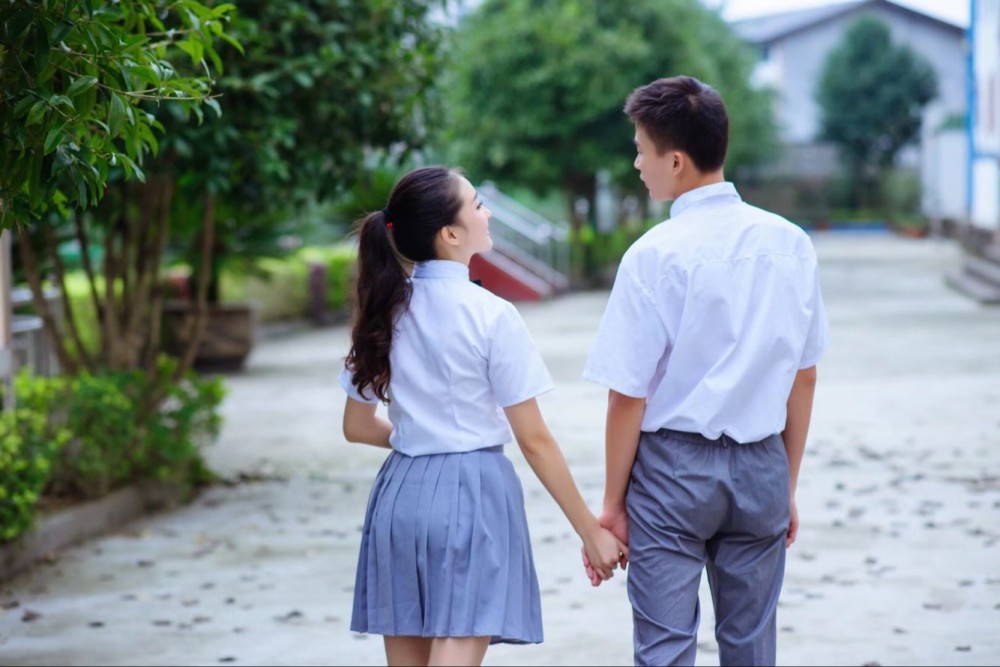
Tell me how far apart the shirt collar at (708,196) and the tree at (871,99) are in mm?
54126

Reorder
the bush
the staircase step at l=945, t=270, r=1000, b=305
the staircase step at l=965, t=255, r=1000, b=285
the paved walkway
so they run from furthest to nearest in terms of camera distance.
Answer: the bush, the staircase step at l=965, t=255, r=1000, b=285, the staircase step at l=945, t=270, r=1000, b=305, the paved walkway

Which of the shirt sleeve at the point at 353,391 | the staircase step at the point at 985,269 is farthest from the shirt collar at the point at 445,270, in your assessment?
the staircase step at the point at 985,269

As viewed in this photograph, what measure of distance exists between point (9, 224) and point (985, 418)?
8.23 meters

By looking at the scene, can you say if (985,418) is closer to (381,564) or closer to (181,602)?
(181,602)

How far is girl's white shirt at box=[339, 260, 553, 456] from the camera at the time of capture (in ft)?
10.2

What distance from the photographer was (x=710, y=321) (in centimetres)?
307

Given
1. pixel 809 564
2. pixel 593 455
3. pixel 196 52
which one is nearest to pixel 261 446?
pixel 593 455

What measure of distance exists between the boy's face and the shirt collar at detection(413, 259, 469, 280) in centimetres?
45

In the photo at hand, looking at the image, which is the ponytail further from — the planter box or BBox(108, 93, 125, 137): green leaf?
the planter box

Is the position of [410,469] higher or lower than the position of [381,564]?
higher

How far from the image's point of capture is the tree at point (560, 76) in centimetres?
2684

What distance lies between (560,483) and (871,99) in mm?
55613

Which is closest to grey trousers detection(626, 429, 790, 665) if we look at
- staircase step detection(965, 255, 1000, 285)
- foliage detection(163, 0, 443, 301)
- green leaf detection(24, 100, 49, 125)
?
green leaf detection(24, 100, 49, 125)

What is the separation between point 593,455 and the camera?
9.50 metres
